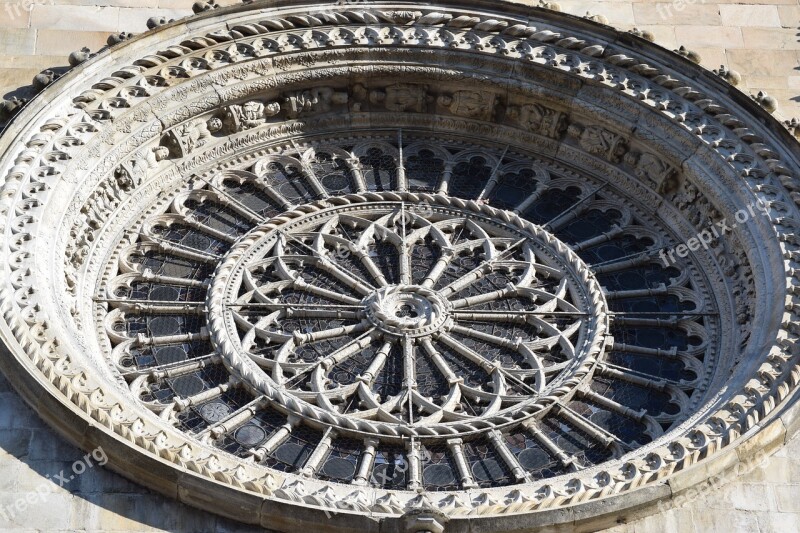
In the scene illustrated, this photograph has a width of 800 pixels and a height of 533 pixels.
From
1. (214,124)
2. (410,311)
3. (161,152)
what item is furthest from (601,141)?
(161,152)

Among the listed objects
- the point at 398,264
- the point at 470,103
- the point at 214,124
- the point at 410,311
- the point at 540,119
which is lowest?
the point at 410,311

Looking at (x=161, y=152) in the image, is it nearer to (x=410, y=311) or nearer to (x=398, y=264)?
(x=398, y=264)

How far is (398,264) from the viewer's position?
2559 centimetres

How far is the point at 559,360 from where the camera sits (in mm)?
24359

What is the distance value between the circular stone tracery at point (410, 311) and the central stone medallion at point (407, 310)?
17 millimetres

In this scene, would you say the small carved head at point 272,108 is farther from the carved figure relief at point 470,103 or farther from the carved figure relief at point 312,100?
the carved figure relief at point 470,103

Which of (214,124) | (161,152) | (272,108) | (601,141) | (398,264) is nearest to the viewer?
(398,264)

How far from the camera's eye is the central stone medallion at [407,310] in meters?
24.4

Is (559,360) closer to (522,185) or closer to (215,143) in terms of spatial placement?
(522,185)

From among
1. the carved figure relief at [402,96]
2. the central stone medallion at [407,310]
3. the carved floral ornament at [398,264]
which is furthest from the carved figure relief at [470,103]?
the central stone medallion at [407,310]

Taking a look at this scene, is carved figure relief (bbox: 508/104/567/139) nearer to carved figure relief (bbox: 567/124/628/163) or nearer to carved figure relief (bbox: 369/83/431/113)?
carved figure relief (bbox: 567/124/628/163)

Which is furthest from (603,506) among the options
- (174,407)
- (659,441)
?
(174,407)

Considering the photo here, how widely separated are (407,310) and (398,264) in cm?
92

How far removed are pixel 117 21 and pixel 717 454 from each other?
10424mm
